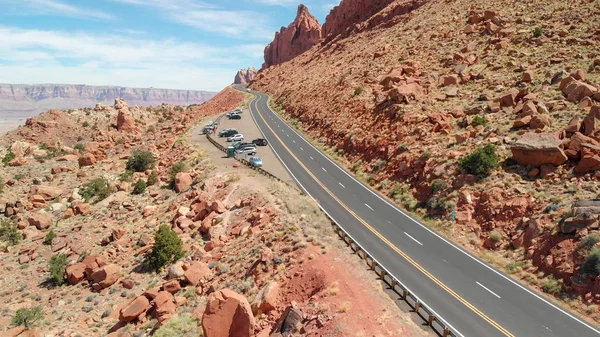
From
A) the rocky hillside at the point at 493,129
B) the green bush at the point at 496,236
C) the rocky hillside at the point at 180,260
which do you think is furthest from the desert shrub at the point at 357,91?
→ the green bush at the point at 496,236

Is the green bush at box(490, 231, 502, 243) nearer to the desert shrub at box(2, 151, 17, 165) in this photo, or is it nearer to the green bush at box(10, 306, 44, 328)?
the green bush at box(10, 306, 44, 328)

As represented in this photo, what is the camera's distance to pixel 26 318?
893 inches

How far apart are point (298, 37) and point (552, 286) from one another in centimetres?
15937

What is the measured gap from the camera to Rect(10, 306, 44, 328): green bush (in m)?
22.5

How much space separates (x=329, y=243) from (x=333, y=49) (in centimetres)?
9799

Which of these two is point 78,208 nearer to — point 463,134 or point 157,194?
point 157,194

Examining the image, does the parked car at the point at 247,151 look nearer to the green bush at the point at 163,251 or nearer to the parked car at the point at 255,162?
the parked car at the point at 255,162

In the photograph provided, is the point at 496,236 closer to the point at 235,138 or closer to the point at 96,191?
the point at 235,138

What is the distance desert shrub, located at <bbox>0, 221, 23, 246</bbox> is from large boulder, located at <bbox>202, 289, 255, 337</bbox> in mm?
30552

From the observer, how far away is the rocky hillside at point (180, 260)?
1658 cm

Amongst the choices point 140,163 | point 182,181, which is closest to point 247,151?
point 182,181

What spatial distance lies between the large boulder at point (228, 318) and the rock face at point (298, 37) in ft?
493

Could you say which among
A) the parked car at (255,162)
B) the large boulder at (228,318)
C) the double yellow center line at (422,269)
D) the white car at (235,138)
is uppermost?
the white car at (235,138)

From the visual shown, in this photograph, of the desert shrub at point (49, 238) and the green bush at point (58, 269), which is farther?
the desert shrub at point (49, 238)
